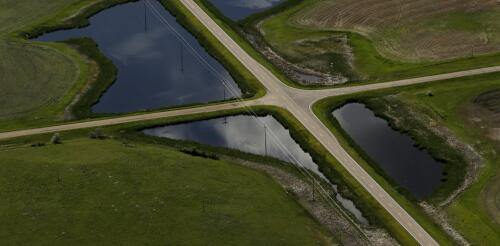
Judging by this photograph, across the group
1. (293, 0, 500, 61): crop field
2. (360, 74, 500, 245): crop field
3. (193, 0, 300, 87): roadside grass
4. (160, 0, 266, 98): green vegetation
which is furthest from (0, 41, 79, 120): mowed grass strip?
(360, 74, 500, 245): crop field

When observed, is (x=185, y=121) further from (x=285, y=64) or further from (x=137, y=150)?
(x=285, y=64)

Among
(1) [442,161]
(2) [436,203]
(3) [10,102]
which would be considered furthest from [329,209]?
(3) [10,102]

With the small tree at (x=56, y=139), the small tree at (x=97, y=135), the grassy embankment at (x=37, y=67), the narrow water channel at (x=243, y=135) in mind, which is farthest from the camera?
the grassy embankment at (x=37, y=67)

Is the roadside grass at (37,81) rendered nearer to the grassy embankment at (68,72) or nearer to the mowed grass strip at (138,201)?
the grassy embankment at (68,72)

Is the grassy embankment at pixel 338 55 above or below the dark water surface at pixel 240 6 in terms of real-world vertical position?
below

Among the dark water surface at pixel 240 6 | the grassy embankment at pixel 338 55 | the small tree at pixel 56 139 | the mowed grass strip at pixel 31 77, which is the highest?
the dark water surface at pixel 240 6

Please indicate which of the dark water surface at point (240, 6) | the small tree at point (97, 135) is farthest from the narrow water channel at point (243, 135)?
the dark water surface at point (240, 6)
